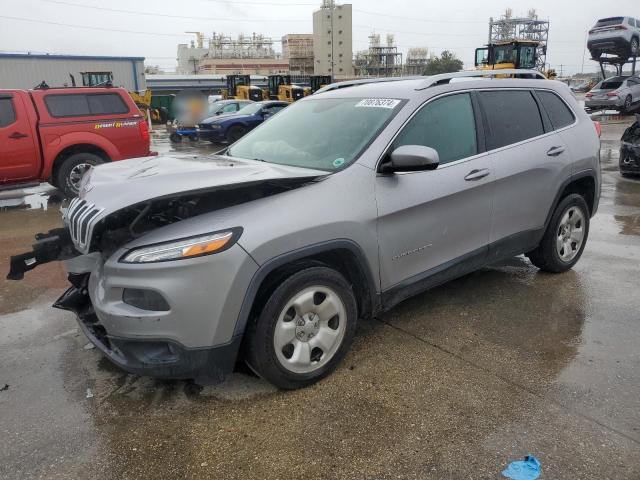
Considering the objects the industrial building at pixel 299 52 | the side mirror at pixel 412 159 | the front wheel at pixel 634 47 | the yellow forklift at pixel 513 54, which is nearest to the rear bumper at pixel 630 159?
the side mirror at pixel 412 159

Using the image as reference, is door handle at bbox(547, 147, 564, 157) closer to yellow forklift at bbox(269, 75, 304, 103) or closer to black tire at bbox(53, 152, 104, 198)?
black tire at bbox(53, 152, 104, 198)

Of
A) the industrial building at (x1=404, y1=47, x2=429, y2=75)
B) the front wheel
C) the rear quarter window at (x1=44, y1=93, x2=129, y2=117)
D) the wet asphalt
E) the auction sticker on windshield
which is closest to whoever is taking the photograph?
the wet asphalt

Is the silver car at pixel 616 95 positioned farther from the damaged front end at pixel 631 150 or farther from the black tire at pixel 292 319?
the black tire at pixel 292 319

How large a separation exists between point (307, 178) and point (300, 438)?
1.39 m

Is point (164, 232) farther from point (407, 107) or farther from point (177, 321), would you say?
point (407, 107)

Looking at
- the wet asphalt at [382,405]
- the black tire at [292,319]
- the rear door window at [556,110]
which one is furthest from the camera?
the rear door window at [556,110]

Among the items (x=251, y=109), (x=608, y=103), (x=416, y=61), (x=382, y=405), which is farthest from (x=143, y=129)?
(x=416, y=61)

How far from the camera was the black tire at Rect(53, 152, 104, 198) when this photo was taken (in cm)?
→ 880

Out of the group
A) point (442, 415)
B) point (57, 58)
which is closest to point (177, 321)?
point (442, 415)

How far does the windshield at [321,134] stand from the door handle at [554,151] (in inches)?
62.7

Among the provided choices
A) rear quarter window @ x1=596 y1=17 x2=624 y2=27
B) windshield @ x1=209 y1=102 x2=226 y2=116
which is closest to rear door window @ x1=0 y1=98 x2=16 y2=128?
windshield @ x1=209 y1=102 x2=226 y2=116

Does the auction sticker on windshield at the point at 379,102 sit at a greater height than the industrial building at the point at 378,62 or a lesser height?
lesser

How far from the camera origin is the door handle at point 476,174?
3604 millimetres

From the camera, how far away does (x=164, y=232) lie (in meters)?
2.64
